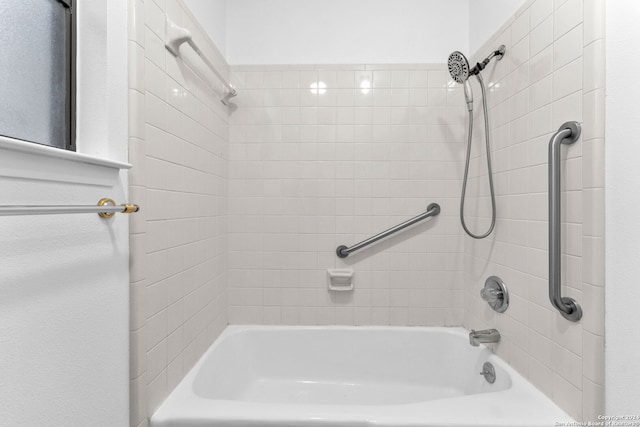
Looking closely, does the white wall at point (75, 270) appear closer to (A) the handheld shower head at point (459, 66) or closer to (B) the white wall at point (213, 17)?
(B) the white wall at point (213, 17)

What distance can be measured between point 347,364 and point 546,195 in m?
1.25

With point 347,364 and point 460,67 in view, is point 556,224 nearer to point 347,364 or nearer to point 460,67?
point 460,67

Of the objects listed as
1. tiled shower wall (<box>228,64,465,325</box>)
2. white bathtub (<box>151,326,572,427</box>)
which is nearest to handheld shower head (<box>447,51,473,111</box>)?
tiled shower wall (<box>228,64,465,325</box>)

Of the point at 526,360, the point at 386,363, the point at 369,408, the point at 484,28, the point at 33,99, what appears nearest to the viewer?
the point at 33,99

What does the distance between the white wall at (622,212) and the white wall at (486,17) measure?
1.83 feet

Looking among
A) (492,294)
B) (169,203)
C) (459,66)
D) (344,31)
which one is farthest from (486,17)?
(169,203)

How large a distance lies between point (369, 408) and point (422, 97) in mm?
1515

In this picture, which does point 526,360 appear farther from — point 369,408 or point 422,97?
point 422,97

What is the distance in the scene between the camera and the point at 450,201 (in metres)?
1.86

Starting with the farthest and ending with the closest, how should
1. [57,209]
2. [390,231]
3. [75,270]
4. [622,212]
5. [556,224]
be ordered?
[390,231]
[556,224]
[622,212]
[75,270]
[57,209]

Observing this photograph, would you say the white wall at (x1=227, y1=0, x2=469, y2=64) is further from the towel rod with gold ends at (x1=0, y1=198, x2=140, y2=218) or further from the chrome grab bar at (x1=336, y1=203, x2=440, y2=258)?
the towel rod with gold ends at (x1=0, y1=198, x2=140, y2=218)

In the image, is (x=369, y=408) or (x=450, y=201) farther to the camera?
(x=450, y=201)

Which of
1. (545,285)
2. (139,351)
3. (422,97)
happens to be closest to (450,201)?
(422,97)

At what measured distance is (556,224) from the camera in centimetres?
102
